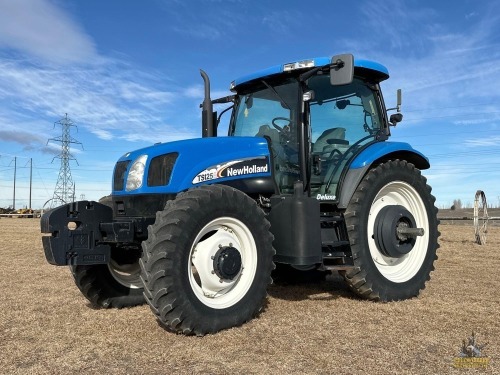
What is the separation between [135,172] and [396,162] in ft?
9.81

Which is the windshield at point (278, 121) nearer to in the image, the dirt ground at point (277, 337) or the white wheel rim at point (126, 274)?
the dirt ground at point (277, 337)

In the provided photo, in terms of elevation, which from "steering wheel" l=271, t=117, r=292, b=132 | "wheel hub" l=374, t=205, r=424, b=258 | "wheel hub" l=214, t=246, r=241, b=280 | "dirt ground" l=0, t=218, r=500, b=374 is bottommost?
"dirt ground" l=0, t=218, r=500, b=374

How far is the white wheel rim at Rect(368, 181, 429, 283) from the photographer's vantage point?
221 inches

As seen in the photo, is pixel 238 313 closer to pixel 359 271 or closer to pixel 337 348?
pixel 337 348

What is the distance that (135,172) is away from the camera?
4668 mm

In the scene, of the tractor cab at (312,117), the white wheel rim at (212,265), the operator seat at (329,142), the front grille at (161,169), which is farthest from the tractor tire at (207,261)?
the operator seat at (329,142)

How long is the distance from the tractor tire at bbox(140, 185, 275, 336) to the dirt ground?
0.60 ft

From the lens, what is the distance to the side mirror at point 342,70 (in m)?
4.69

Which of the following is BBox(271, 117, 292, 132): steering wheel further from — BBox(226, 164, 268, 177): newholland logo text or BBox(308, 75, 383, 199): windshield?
BBox(226, 164, 268, 177): newholland logo text

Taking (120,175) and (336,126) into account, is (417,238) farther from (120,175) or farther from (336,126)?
(120,175)

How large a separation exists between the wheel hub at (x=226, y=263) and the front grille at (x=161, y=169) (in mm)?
830

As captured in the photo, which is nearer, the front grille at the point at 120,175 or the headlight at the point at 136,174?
the headlight at the point at 136,174

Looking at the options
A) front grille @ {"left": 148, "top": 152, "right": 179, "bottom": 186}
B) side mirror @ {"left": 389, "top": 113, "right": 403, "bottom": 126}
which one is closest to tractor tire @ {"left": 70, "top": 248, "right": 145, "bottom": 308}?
front grille @ {"left": 148, "top": 152, "right": 179, "bottom": 186}

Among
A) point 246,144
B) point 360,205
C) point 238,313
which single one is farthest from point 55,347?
point 360,205
